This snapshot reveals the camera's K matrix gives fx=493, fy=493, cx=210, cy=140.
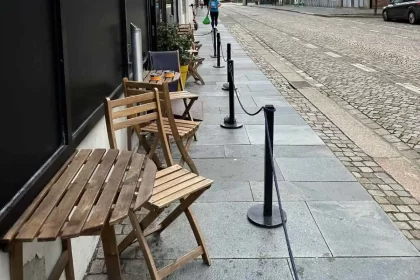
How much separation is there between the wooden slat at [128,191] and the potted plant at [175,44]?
614cm

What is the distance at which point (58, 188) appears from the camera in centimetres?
240

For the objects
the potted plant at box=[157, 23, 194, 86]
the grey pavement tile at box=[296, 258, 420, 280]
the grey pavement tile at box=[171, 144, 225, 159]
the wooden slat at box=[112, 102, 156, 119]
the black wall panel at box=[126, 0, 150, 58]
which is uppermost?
the black wall panel at box=[126, 0, 150, 58]

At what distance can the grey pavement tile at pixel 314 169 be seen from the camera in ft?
15.8

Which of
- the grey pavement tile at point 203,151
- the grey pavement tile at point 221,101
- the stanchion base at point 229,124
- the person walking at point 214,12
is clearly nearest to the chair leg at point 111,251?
the grey pavement tile at point 203,151

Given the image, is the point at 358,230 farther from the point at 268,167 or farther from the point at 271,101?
the point at 271,101

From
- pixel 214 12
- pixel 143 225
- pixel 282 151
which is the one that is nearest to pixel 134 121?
pixel 143 225

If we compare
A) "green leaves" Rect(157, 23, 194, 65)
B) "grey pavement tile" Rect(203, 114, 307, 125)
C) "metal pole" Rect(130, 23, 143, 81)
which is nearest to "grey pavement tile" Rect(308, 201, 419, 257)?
"metal pole" Rect(130, 23, 143, 81)

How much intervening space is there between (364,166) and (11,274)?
401 cm

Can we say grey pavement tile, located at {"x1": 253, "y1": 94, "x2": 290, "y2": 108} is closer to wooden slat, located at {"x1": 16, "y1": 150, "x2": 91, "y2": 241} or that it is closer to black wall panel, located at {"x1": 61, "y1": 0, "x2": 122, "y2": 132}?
black wall panel, located at {"x1": 61, "y1": 0, "x2": 122, "y2": 132}

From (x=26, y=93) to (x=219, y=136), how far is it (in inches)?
160

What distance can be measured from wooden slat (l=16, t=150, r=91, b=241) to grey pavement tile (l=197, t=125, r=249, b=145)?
3.23 meters

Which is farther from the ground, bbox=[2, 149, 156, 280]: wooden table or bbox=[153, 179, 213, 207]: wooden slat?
bbox=[2, 149, 156, 280]: wooden table

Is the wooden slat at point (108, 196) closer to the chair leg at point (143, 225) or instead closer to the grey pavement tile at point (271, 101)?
the chair leg at point (143, 225)

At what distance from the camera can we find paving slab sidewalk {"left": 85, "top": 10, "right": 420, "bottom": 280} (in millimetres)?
3203
